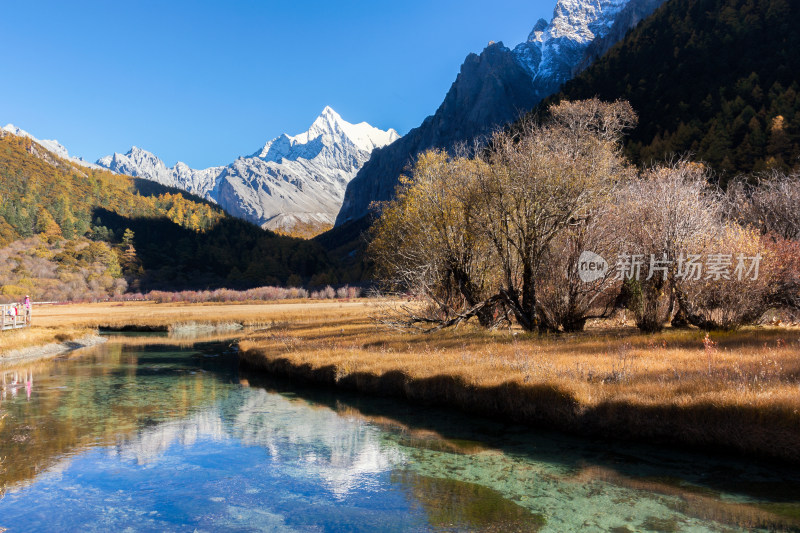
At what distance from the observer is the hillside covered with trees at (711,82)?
83.6m

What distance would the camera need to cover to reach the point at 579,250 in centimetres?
2588

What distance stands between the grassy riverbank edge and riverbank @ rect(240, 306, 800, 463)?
27 mm

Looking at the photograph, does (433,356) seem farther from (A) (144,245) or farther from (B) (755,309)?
(A) (144,245)

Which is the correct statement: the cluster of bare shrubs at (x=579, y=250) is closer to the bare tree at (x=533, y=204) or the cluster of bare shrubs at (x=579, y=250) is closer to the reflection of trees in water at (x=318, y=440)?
the bare tree at (x=533, y=204)

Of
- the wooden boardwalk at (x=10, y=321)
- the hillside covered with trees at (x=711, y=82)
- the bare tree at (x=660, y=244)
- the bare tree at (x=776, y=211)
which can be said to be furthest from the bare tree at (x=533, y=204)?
the hillside covered with trees at (x=711, y=82)

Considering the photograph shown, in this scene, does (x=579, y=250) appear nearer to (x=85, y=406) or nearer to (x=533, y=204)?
(x=533, y=204)

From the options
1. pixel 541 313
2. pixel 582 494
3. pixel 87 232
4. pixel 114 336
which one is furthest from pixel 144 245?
pixel 582 494

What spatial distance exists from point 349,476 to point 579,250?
18.1 m

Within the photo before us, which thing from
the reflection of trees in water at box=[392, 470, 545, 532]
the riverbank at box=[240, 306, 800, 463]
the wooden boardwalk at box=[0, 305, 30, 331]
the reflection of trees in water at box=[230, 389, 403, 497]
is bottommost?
the reflection of trees in water at box=[230, 389, 403, 497]

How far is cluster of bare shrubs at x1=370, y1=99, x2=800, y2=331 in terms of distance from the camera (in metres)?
24.3

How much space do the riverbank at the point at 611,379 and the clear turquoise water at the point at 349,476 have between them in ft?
2.16

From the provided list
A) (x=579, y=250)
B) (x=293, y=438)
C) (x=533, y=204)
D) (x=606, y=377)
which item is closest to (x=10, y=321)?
(x=293, y=438)

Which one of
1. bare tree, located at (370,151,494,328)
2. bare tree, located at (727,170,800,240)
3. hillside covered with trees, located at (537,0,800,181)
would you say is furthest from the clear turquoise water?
hillside covered with trees, located at (537,0,800,181)

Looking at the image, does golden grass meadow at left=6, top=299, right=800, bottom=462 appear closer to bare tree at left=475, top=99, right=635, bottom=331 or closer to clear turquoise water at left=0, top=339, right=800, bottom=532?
clear turquoise water at left=0, top=339, right=800, bottom=532
